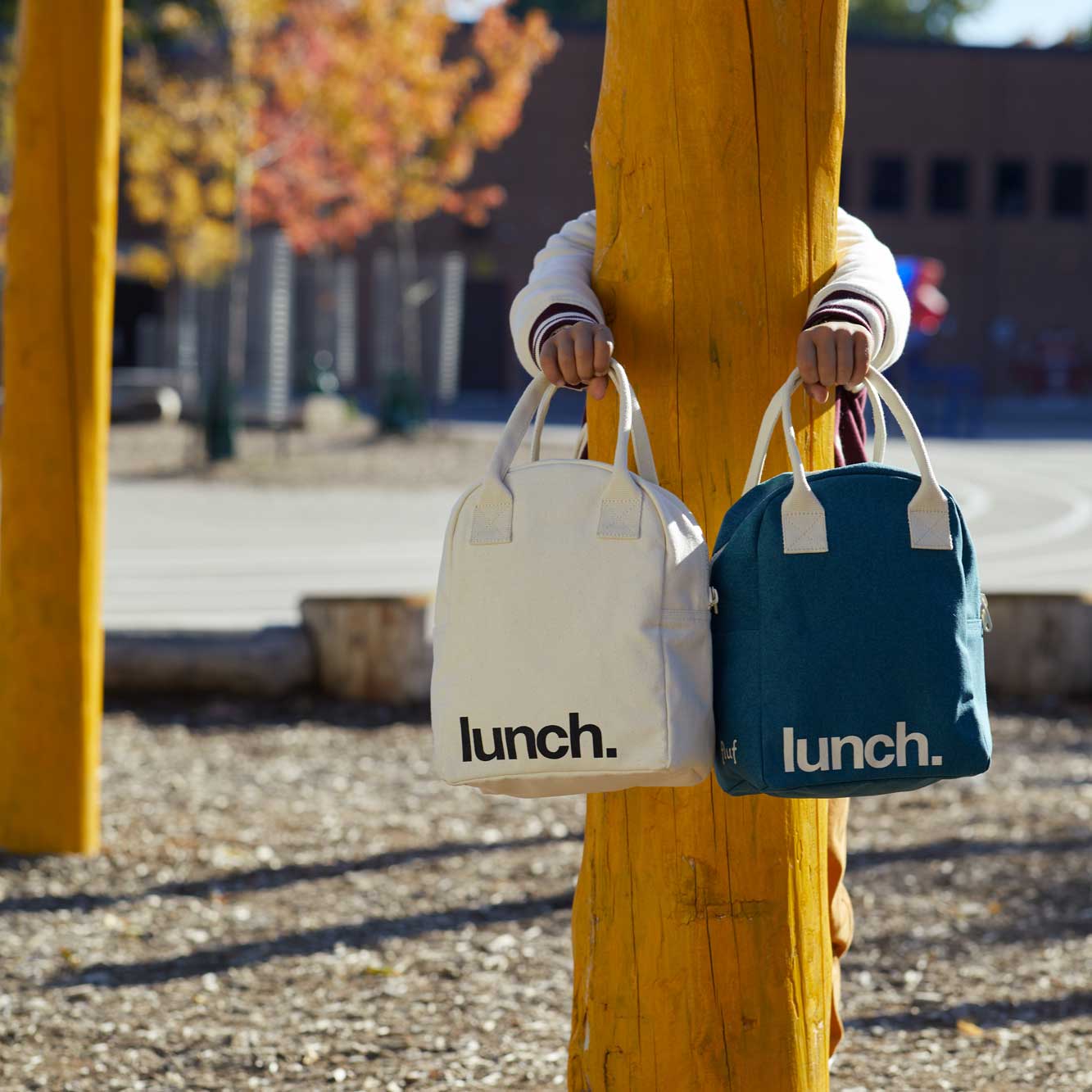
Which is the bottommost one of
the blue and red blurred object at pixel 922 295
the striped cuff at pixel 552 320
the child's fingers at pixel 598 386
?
the child's fingers at pixel 598 386

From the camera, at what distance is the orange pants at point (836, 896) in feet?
9.89

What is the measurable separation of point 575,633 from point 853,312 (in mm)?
665

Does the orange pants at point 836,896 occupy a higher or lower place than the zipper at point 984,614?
lower

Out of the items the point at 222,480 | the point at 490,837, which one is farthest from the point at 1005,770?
the point at 222,480

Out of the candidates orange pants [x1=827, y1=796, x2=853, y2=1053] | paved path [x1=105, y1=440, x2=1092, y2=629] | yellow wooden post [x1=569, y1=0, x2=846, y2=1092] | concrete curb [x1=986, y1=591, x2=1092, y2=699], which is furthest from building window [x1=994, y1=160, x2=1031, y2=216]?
yellow wooden post [x1=569, y1=0, x2=846, y2=1092]

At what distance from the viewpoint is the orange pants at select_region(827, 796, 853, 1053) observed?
3.01m

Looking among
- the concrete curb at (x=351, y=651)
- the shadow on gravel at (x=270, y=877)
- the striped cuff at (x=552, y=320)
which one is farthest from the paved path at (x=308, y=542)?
Result: the striped cuff at (x=552, y=320)

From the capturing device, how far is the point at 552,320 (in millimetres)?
2553

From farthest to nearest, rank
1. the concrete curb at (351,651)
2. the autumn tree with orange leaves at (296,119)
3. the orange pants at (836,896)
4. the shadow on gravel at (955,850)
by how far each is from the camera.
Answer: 1. the autumn tree with orange leaves at (296,119)
2. the concrete curb at (351,651)
3. the shadow on gravel at (955,850)
4. the orange pants at (836,896)

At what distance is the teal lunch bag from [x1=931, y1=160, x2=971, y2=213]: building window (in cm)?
4190

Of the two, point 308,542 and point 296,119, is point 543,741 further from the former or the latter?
point 296,119

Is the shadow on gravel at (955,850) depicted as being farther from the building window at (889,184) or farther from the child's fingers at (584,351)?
the building window at (889,184)

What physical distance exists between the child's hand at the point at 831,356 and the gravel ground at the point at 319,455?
46.1 feet

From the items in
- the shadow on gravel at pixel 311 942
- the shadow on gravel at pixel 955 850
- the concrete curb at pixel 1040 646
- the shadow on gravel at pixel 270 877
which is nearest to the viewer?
the shadow on gravel at pixel 311 942
